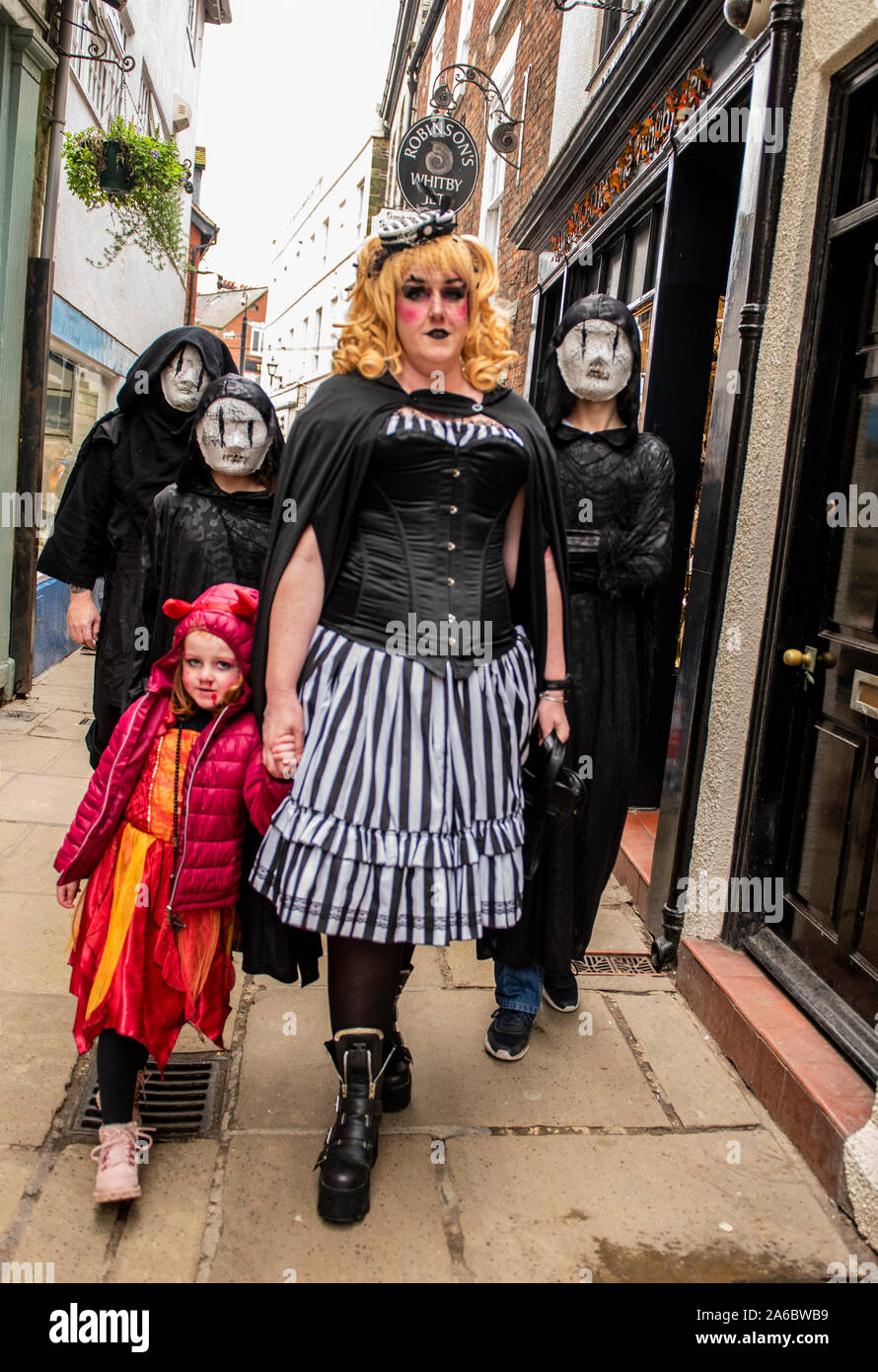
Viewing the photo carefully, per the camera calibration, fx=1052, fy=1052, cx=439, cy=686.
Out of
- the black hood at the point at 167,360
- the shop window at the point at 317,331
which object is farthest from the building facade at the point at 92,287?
the shop window at the point at 317,331

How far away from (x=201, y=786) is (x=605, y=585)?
4.44 ft

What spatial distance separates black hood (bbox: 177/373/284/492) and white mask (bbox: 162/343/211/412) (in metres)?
0.35

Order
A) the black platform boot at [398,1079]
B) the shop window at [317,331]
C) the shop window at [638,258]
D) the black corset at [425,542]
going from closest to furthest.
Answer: the black corset at [425,542], the black platform boot at [398,1079], the shop window at [638,258], the shop window at [317,331]

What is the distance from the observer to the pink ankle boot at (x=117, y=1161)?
2199mm

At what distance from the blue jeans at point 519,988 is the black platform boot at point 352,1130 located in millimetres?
736

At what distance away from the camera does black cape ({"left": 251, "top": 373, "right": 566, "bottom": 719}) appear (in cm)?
224

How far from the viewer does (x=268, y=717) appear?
2312 millimetres

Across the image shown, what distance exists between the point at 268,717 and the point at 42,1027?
131 centimetres

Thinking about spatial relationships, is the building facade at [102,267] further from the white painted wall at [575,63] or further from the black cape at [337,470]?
the black cape at [337,470]

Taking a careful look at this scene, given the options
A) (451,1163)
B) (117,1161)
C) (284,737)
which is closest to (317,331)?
(284,737)

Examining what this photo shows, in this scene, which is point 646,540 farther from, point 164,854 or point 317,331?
point 317,331

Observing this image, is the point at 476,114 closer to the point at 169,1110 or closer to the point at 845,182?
the point at 845,182

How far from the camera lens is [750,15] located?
11.3ft

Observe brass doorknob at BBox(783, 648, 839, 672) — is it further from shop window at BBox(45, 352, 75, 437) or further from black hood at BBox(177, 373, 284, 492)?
shop window at BBox(45, 352, 75, 437)
